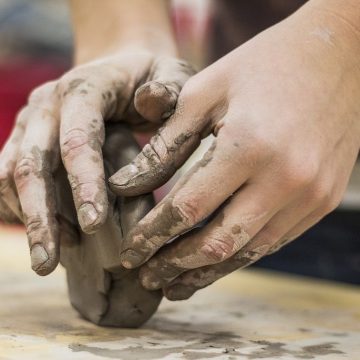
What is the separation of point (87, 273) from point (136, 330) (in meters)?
0.13

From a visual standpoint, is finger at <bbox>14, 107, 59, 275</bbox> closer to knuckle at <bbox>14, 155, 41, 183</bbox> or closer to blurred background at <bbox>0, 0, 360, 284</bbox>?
knuckle at <bbox>14, 155, 41, 183</bbox>

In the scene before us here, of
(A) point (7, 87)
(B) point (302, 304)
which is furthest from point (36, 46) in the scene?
(B) point (302, 304)

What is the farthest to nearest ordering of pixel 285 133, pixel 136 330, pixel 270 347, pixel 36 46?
pixel 36 46 → pixel 136 330 → pixel 270 347 → pixel 285 133

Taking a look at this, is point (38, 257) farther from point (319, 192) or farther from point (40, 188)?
point (319, 192)

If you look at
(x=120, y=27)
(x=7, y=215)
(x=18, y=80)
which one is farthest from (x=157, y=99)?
(x=18, y=80)

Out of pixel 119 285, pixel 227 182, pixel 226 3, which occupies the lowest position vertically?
pixel 119 285

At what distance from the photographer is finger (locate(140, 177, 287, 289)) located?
39.6 inches

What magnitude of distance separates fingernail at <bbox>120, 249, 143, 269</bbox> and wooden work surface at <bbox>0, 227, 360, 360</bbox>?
12 cm

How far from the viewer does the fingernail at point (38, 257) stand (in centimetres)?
106

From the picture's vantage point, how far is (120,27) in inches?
60.5

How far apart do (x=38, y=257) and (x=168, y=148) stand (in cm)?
27

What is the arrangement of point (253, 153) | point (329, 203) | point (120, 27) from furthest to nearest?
1. point (120, 27)
2. point (329, 203)
3. point (253, 153)

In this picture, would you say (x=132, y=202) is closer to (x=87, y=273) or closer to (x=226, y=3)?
(x=87, y=273)

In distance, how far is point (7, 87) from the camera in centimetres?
306
